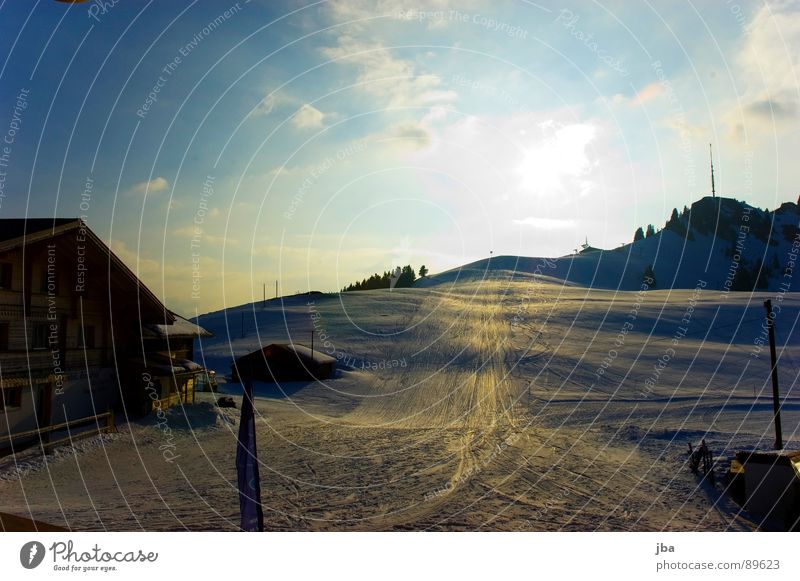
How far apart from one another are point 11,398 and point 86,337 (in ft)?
16.5

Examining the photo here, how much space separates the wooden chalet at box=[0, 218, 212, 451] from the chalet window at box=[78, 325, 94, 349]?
4 cm

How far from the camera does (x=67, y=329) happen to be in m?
22.2

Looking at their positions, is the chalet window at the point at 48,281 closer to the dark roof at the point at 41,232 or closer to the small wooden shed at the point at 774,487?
the dark roof at the point at 41,232

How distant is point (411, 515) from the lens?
44.6ft

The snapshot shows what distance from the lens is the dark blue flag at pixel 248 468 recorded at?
874cm

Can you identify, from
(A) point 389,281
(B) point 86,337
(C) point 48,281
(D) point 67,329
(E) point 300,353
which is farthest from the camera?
(A) point 389,281

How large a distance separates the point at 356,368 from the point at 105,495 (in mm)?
38201

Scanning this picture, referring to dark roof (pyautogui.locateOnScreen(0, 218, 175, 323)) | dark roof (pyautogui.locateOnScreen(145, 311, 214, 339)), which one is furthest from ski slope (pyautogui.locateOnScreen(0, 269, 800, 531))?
dark roof (pyautogui.locateOnScreen(0, 218, 175, 323))

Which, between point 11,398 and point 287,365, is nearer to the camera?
point 11,398

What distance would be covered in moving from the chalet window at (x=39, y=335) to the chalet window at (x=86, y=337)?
5.63ft

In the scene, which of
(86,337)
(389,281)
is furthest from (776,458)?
(389,281)

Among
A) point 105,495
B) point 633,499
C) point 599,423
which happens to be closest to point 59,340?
point 105,495
